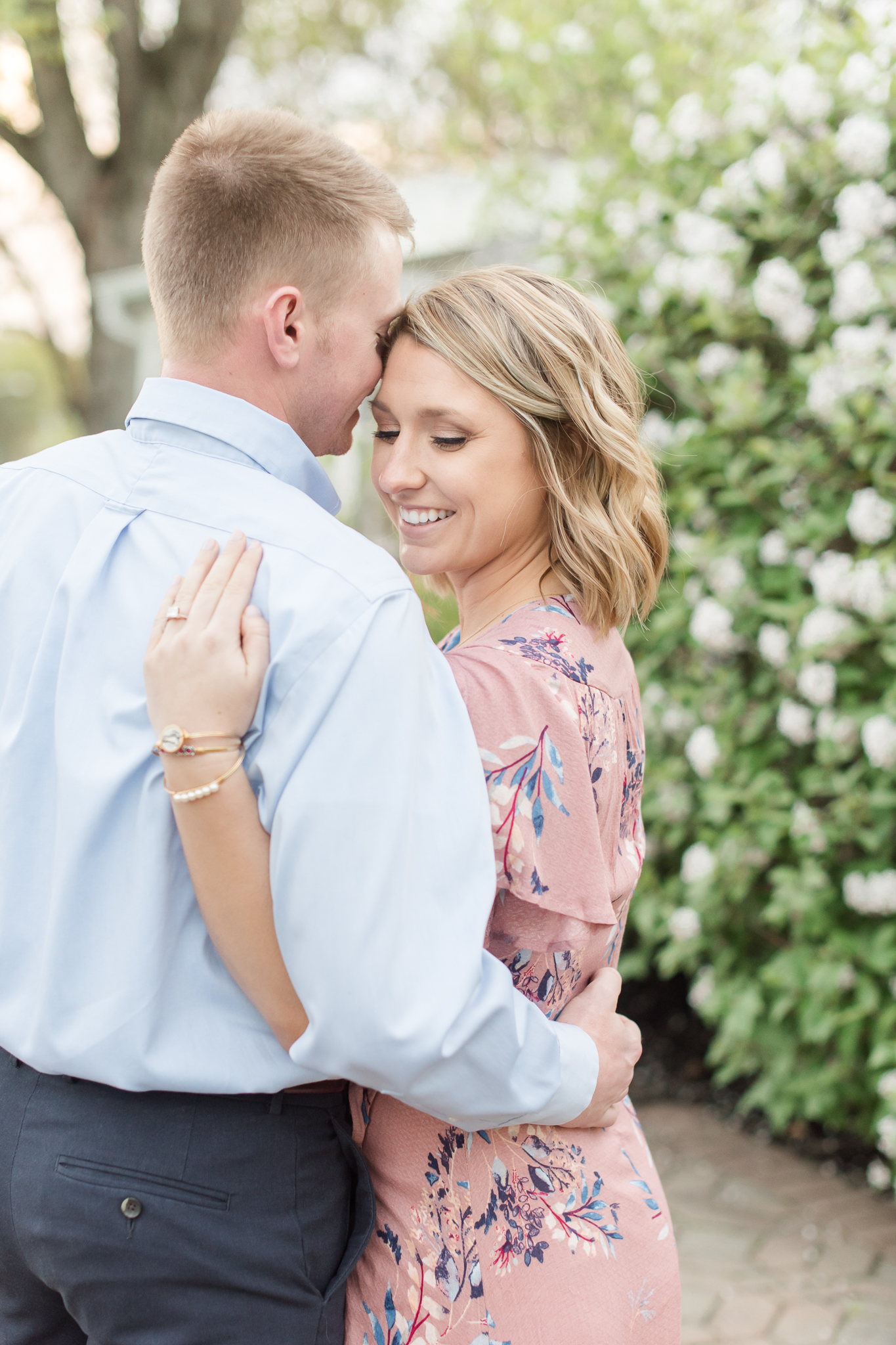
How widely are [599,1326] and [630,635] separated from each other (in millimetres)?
3119

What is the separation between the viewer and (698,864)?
152 inches

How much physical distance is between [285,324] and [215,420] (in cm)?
17

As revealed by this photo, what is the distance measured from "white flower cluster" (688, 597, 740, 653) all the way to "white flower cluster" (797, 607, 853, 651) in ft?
1.12

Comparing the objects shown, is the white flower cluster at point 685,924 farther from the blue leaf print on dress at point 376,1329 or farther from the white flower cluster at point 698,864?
the blue leaf print on dress at point 376,1329

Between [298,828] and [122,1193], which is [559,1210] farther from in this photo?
[298,828]

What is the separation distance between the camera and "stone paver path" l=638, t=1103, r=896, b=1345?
3.28 metres

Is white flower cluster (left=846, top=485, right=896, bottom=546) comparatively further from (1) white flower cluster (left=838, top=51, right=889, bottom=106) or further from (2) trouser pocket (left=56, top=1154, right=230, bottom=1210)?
(2) trouser pocket (left=56, top=1154, right=230, bottom=1210)

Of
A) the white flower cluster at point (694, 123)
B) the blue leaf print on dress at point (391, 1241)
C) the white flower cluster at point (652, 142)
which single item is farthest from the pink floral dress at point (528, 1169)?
the white flower cluster at point (652, 142)

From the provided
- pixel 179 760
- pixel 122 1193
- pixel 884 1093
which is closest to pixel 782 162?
pixel 884 1093

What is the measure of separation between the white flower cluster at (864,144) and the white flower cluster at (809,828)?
203cm

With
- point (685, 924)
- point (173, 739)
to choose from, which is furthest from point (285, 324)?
point (685, 924)

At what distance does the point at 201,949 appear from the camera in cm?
131

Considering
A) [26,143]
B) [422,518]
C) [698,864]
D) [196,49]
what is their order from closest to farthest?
[422,518] < [698,864] < [196,49] < [26,143]

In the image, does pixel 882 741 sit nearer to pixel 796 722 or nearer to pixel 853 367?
pixel 796 722
